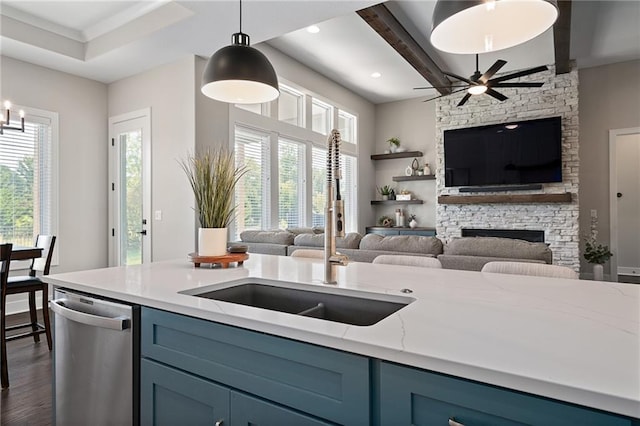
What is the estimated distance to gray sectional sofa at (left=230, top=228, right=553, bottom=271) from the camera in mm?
2762

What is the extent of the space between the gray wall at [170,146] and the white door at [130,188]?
0.38 ft

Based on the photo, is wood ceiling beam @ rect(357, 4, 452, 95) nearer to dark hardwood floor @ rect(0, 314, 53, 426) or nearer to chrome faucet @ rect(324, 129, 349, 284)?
chrome faucet @ rect(324, 129, 349, 284)

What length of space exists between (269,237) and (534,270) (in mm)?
2618

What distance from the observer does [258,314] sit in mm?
1045

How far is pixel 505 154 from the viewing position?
600cm

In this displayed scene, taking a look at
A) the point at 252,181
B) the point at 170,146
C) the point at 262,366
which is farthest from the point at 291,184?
the point at 262,366

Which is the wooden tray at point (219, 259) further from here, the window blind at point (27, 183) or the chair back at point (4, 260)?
the window blind at point (27, 183)

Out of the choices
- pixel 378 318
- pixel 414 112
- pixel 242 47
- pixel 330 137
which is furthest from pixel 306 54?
pixel 378 318

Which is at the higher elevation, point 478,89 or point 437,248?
point 478,89

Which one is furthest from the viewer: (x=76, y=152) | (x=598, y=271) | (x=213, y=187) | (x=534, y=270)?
(x=598, y=271)

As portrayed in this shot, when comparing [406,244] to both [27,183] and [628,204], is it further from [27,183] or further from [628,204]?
[628,204]

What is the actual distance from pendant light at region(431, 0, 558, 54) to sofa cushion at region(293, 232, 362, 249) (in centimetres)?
197

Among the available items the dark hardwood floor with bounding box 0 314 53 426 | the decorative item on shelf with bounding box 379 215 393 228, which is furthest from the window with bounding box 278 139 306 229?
the dark hardwood floor with bounding box 0 314 53 426

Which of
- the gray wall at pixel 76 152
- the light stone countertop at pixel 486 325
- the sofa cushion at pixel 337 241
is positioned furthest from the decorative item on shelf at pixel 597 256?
the gray wall at pixel 76 152
